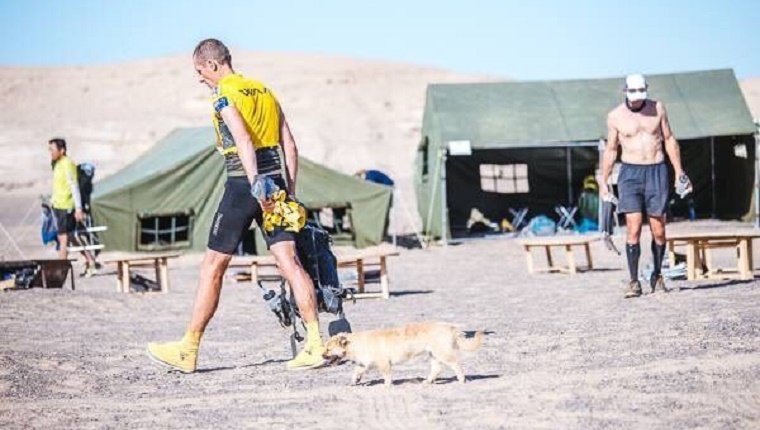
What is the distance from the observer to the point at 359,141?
57.3m

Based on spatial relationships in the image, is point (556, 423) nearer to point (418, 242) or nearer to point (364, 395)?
point (364, 395)

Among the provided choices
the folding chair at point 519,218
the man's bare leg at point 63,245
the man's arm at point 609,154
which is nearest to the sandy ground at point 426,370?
the man's arm at point 609,154

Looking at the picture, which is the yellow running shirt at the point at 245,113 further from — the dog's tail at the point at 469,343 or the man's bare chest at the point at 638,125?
the man's bare chest at the point at 638,125

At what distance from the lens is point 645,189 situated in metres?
10.9

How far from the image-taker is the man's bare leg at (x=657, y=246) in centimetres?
1098

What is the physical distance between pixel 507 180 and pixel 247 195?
19.5m

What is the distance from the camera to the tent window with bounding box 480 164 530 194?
26.4 metres

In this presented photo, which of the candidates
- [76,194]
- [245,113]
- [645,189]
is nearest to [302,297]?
[245,113]

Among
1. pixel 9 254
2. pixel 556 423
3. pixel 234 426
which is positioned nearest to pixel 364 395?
pixel 234 426

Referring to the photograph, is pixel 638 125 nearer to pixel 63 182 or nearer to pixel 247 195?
pixel 247 195

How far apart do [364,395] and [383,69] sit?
7265cm

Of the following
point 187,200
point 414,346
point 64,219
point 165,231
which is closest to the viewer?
point 414,346

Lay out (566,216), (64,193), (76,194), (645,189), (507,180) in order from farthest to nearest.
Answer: (507,180)
(566,216)
(64,193)
(76,194)
(645,189)

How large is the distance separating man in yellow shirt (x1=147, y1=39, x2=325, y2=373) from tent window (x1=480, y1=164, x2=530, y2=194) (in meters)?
18.9
